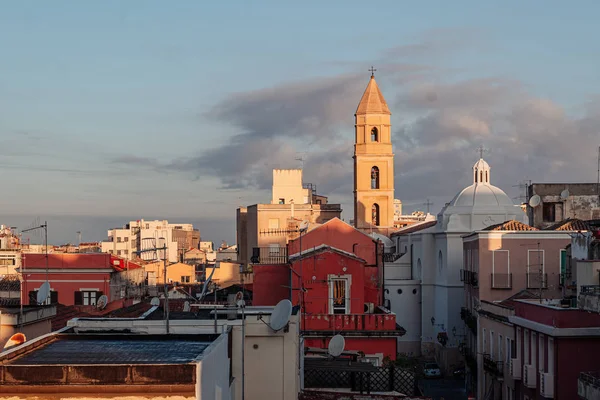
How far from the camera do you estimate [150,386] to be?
12039mm

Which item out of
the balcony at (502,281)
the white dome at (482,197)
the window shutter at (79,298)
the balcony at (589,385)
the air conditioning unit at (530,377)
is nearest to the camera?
the balcony at (589,385)

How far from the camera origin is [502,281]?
48.4 m

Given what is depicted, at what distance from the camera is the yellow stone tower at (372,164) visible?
78.5 m

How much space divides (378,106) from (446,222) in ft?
65.1

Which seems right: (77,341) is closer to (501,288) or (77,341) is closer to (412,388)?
(412,388)

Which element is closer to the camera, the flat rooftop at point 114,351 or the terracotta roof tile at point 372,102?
the flat rooftop at point 114,351

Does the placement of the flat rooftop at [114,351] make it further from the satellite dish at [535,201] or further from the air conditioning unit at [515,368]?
the satellite dish at [535,201]

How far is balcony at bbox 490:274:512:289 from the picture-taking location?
4841 centimetres

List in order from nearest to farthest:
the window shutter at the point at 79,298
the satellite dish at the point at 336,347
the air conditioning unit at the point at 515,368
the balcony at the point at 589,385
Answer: the satellite dish at the point at 336,347, the balcony at the point at 589,385, the air conditioning unit at the point at 515,368, the window shutter at the point at 79,298

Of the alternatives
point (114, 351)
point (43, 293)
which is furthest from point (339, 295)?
point (114, 351)

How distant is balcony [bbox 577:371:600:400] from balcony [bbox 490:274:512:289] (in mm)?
18439

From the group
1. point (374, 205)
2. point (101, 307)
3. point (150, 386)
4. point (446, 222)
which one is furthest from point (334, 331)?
point (374, 205)

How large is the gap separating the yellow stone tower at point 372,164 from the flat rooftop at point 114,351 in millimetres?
62667

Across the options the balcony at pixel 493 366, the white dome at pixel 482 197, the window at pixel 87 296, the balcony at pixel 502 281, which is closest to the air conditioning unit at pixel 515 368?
the balcony at pixel 493 366
